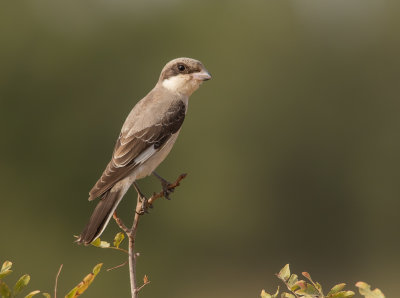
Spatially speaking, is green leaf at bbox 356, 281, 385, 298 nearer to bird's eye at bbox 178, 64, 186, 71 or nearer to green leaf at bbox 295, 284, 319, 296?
green leaf at bbox 295, 284, 319, 296

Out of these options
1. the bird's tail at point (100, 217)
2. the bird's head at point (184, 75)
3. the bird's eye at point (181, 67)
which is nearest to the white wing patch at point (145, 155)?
the bird's tail at point (100, 217)

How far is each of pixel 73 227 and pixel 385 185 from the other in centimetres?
1847

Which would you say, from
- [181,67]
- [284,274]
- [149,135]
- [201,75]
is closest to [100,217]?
[149,135]

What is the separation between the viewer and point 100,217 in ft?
16.3

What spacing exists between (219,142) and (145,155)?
28.7 meters

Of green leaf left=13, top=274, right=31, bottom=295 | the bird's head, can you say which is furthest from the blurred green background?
green leaf left=13, top=274, right=31, bottom=295

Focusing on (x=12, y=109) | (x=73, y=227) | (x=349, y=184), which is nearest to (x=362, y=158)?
(x=349, y=184)

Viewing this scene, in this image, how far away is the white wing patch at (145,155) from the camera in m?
5.99

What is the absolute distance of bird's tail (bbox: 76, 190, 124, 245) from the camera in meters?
4.70

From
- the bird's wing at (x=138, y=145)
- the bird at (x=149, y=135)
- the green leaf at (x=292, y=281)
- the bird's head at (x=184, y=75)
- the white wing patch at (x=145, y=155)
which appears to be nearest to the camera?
the green leaf at (x=292, y=281)

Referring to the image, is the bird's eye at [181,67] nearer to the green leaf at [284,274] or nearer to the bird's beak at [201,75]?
the bird's beak at [201,75]

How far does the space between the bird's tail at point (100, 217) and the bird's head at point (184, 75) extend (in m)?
1.67

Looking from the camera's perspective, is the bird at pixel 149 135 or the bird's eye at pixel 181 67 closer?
the bird at pixel 149 135

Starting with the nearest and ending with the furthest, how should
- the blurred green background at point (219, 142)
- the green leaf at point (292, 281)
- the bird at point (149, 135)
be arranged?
the green leaf at point (292, 281) < the bird at point (149, 135) < the blurred green background at point (219, 142)
